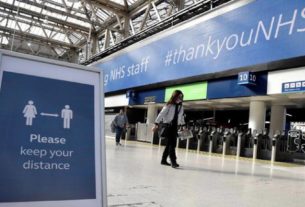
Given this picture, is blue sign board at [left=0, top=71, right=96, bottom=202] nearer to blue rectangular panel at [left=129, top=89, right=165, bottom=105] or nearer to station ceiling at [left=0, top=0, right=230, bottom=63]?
blue rectangular panel at [left=129, top=89, right=165, bottom=105]

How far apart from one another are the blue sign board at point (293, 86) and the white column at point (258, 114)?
2489 millimetres

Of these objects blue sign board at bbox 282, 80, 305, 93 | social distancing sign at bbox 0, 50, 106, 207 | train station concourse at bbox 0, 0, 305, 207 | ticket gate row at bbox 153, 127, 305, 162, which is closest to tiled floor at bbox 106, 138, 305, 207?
train station concourse at bbox 0, 0, 305, 207

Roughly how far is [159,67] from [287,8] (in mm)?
7171

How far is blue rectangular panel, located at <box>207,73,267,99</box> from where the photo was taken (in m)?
10.5

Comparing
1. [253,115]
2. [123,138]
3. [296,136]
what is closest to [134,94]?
[123,138]

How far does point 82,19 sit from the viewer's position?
94.0 feet

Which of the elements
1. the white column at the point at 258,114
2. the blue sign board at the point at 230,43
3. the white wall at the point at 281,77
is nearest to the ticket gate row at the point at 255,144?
the white column at the point at 258,114

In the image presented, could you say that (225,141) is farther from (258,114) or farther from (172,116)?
(172,116)

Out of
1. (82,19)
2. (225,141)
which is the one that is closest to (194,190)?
(225,141)

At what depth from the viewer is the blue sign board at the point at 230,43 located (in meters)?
9.57

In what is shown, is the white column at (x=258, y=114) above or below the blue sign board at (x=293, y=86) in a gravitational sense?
below

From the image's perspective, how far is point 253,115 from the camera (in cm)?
1222

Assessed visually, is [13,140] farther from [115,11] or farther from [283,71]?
[115,11]

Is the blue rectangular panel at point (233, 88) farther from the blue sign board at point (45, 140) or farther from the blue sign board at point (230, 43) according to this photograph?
the blue sign board at point (45, 140)
